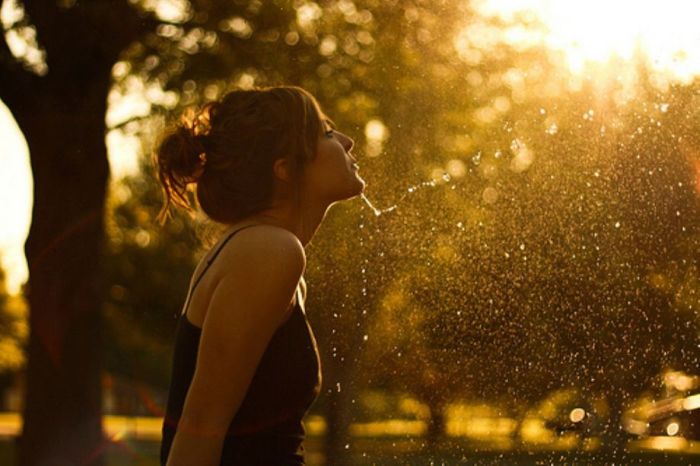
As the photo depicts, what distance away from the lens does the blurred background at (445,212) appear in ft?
37.2

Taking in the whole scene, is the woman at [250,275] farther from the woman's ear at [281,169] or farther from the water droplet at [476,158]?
the water droplet at [476,158]

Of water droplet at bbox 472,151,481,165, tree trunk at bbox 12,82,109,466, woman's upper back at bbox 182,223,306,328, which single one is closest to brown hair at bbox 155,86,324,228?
woman's upper back at bbox 182,223,306,328

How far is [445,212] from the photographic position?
13078 mm

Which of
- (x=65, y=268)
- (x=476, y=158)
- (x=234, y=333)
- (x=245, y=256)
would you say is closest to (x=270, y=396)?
(x=234, y=333)

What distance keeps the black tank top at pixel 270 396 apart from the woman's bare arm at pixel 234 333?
6 centimetres

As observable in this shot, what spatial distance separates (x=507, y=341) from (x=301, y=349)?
1065cm

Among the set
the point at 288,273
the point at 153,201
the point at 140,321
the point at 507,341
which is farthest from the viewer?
the point at 140,321

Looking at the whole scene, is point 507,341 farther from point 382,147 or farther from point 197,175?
point 197,175

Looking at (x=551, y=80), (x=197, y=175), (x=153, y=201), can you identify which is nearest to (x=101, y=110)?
(x=551, y=80)

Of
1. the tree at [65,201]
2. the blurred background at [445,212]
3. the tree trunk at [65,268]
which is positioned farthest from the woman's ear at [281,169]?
the tree trunk at [65,268]

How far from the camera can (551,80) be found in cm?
1498

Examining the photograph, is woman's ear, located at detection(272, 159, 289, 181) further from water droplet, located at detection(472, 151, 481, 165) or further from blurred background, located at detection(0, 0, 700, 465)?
water droplet, located at detection(472, 151, 481, 165)

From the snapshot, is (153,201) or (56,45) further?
(153,201)

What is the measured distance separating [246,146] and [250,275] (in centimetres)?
35
